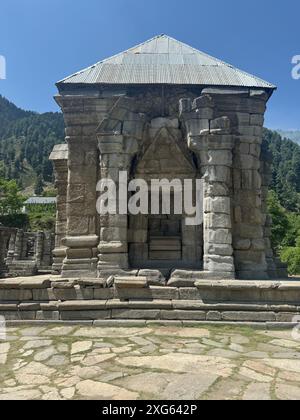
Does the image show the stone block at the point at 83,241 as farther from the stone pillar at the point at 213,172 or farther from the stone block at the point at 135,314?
the stone pillar at the point at 213,172

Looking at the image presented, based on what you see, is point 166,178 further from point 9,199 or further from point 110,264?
point 9,199

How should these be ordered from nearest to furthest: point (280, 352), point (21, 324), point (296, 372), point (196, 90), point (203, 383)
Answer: point (203, 383) < point (296, 372) < point (280, 352) < point (21, 324) < point (196, 90)

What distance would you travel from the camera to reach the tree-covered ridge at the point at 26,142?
113 m

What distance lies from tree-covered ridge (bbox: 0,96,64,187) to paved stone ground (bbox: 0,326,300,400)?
100282mm

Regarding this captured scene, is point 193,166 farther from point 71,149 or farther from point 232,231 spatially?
point 71,149

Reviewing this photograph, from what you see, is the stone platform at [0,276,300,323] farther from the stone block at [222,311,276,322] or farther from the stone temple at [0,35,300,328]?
the stone temple at [0,35,300,328]

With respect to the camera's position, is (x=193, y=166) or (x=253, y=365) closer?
(x=253, y=365)

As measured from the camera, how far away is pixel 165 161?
27.3ft

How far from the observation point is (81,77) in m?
8.59

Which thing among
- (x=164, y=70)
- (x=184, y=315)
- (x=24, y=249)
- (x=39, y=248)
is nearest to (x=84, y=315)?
(x=184, y=315)

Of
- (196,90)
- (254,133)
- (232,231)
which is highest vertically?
(196,90)

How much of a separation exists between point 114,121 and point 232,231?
3.72m
